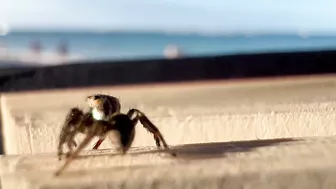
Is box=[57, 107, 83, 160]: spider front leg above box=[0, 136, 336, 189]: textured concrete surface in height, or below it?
above

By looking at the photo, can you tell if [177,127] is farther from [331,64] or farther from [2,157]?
[331,64]

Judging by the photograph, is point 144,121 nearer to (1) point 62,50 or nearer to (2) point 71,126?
(2) point 71,126

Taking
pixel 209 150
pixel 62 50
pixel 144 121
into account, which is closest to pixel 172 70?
pixel 144 121

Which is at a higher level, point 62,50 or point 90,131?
point 62,50

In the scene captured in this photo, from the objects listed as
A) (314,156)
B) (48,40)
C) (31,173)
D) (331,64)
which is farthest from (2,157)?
(48,40)

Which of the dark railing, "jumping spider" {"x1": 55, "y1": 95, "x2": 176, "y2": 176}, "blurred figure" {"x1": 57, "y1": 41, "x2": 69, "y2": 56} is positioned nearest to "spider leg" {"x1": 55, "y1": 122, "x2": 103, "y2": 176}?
"jumping spider" {"x1": 55, "y1": 95, "x2": 176, "y2": 176}

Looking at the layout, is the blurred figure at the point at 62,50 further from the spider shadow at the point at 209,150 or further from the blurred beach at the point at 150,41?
the spider shadow at the point at 209,150

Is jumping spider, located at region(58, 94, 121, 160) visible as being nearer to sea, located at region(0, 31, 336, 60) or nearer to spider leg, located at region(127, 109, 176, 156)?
spider leg, located at region(127, 109, 176, 156)
